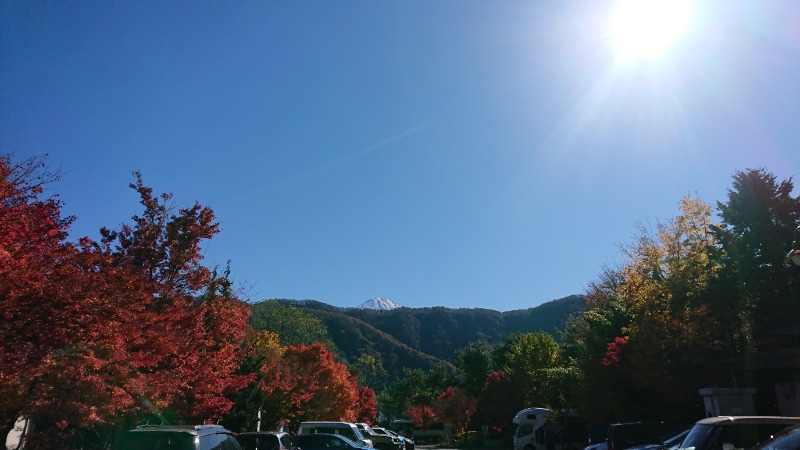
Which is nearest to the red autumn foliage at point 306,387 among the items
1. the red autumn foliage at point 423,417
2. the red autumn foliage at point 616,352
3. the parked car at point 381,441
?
the parked car at point 381,441

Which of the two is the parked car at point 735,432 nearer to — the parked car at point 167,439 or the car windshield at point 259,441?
the parked car at point 167,439

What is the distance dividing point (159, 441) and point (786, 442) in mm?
8912

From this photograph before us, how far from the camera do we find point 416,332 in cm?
19138

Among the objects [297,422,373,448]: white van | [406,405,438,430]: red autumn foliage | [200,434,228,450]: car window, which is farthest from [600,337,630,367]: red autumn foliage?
[406,405,438,430]: red autumn foliage

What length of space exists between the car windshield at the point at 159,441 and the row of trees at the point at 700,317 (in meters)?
18.8

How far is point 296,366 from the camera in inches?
1558

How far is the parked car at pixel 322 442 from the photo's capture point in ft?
61.7

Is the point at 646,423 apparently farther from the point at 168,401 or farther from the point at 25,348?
the point at 25,348

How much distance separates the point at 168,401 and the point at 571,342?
120 ft

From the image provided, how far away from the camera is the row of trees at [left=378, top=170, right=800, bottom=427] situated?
827 inches

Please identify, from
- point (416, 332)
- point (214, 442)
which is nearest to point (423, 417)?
point (214, 442)

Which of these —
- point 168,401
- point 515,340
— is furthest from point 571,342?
point 168,401

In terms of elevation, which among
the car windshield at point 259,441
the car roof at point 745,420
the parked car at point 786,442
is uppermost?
the car roof at point 745,420

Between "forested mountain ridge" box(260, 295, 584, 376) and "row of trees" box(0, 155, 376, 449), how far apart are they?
13222 cm
